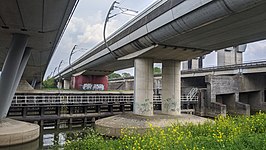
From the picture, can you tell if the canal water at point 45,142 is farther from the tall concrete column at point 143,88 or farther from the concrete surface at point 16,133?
the tall concrete column at point 143,88

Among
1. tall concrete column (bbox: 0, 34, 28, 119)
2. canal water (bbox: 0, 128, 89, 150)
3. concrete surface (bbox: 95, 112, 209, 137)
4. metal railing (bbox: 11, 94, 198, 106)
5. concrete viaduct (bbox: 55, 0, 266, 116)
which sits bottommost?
canal water (bbox: 0, 128, 89, 150)

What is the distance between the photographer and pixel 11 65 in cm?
1689

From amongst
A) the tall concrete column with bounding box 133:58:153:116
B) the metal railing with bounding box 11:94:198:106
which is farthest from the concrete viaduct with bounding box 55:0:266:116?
the metal railing with bounding box 11:94:198:106

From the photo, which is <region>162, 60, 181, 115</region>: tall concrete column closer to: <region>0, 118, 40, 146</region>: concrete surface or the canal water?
the canal water

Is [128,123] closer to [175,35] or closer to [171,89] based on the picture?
[171,89]

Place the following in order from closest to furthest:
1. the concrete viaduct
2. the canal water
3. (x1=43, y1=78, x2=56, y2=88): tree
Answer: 1. the concrete viaduct
2. the canal water
3. (x1=43, y1=78, x2=56, y2=88): tree

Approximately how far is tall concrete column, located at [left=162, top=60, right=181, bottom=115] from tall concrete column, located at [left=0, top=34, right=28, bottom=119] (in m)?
14.7

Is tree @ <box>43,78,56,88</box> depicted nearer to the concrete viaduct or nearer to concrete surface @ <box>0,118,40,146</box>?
the concrete viaduct

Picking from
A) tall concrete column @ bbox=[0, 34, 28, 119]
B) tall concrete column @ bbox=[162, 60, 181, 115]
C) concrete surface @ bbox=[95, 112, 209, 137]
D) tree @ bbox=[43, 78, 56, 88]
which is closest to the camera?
tall concrete column @ bbox=[0, 34, 28, 119]

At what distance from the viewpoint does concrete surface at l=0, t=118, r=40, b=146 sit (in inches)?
623

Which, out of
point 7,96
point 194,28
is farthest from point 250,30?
point 7,96

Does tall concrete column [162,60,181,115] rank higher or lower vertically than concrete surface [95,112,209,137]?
higher

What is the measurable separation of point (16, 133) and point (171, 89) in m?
15.4

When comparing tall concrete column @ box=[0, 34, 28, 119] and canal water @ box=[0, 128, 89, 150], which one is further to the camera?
canal water @ box=[0, 128, 89, 150]
